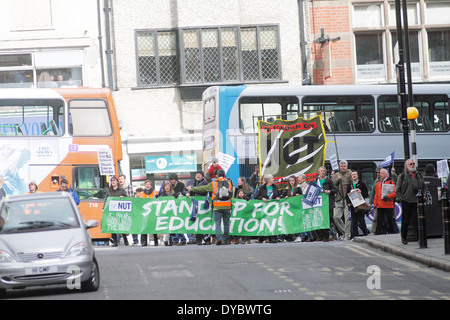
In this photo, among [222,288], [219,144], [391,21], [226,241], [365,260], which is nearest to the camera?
[222,288]

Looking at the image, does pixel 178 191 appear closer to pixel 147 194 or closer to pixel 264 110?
pixel 147 194

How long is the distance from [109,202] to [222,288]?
1106cm

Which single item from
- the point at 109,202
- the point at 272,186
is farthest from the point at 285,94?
the point at 109,202

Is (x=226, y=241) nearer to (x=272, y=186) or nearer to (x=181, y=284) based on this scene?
(x=272, y=186)

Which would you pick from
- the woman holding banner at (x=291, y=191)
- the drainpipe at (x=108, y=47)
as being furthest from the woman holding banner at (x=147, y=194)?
the drainpipe at (x=108, y=47)

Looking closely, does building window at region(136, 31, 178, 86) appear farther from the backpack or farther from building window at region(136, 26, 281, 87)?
the backpack

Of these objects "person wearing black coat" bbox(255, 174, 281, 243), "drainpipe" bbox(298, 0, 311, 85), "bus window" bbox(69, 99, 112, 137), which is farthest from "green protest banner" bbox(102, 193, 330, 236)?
"drainpipe" bbox(298, 0, 311, 85)

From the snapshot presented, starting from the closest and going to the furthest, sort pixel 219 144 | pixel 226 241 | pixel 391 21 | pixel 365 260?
pixel 365 260 → pixel 226 241 → pixel 219 144 → pixel 391 21

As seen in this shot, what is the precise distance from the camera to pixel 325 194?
22500mm

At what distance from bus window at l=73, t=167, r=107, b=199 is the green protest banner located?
2.63 metres

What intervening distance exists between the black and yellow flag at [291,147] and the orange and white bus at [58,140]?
438 cm

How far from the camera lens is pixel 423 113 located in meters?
27.2

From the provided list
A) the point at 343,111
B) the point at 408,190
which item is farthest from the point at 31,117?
the point at 408,190

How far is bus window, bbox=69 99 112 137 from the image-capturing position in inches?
1029
